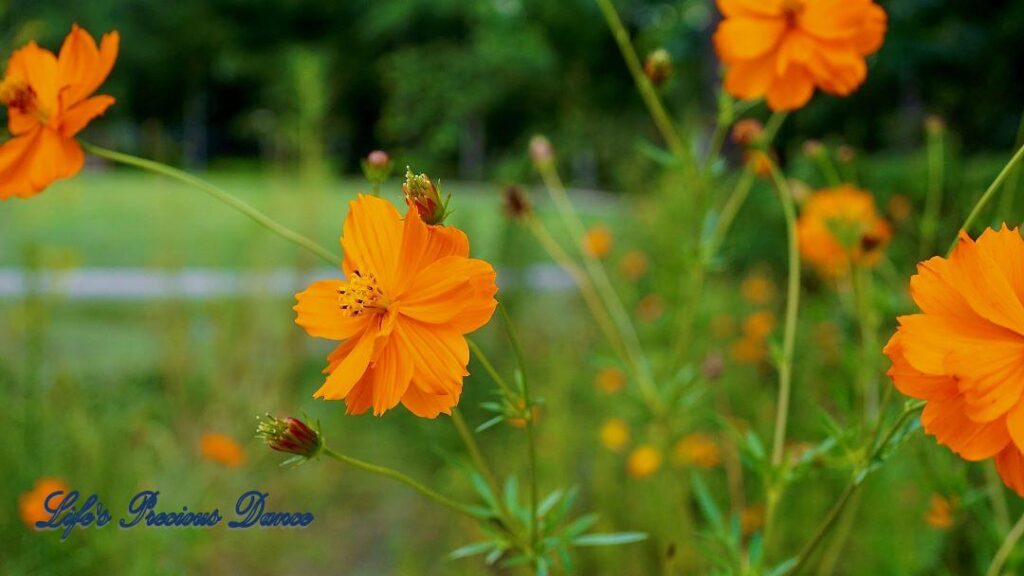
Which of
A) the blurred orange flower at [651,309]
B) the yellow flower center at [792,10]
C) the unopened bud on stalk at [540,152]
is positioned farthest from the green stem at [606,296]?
the blurred orange flower at [651,309]

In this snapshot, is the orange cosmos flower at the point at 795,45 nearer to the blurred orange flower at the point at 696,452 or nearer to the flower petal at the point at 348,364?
the flower petal at the point at 348,364

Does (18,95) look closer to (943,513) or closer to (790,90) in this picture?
(790,90)

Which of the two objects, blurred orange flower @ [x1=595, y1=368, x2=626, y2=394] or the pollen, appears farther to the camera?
blurred orange flower @ [x1=595, y1=368, x2=626, y2=394]

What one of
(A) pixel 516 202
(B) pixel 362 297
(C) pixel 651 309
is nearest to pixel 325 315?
(B) pixel 362 297

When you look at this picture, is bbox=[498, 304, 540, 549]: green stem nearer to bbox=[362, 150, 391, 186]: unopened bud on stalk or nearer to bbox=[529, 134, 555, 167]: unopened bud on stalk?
bbox=[362, 150, 391, 186]: unopened bud on stalk

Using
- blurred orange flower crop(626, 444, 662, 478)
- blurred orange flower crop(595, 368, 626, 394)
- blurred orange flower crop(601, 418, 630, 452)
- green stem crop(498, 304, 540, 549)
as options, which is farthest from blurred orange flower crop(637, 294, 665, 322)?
green stem crop(498, 304, 540, 549)

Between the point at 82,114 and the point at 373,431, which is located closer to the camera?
the point at 82,114

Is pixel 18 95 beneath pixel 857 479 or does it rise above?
above

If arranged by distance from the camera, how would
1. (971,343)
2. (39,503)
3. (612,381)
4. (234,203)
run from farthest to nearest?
(612,381) < (39,503) < (234,203) < (971,343)
